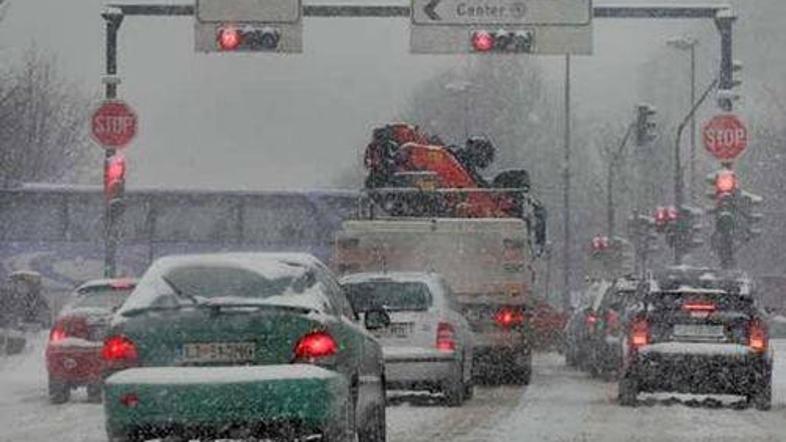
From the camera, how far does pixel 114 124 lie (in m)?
31.6

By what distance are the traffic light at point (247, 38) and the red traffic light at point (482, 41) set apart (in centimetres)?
290

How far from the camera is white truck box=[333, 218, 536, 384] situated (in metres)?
28.7

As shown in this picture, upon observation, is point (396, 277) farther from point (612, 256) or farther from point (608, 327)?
point (612, 256)

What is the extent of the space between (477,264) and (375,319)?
14101mm

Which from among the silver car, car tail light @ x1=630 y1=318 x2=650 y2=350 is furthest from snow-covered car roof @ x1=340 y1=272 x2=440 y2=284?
car tail light @ x1=630 y1=318 x2=650 y2=350

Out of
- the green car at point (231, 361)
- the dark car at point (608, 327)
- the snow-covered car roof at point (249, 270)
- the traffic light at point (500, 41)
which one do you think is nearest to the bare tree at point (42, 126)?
the dark car at point (608, 327)

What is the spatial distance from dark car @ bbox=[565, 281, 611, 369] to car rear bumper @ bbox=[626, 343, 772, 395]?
30.8 ft

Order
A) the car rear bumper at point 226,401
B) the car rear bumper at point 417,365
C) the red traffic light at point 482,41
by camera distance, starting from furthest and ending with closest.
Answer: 1. the red traffic light at point 482,41
2. the car rear bumper at point 417,365
3. the car rear bumper at point 226,401

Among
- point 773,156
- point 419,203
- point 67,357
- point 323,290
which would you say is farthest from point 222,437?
point 773,156

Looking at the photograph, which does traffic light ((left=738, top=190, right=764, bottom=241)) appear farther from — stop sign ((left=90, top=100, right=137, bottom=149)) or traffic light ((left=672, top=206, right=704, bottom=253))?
stop sign ((left=90, top=100, right=137, bottom=149))

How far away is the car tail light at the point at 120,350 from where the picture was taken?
1320 cm

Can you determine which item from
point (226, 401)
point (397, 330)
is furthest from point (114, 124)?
point (226, 401)

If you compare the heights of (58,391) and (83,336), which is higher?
(83,336)

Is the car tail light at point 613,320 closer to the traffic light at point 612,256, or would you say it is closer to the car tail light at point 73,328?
the car tail light at point 73,328
